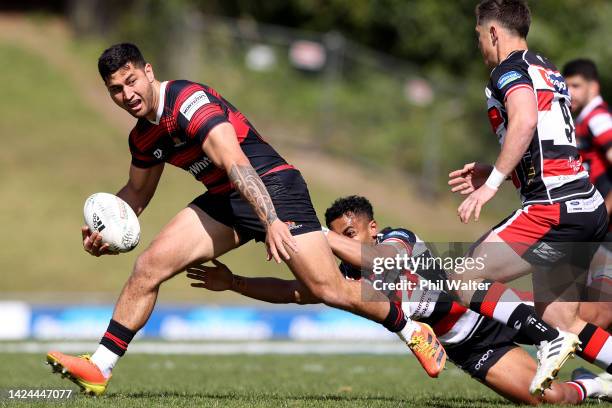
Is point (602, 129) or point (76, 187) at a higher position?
point (76, 187)

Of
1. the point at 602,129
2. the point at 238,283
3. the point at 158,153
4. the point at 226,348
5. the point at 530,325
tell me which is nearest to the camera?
the point at 530,325

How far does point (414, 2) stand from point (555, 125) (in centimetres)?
2253

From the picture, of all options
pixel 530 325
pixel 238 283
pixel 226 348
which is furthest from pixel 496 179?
pixel 226 348

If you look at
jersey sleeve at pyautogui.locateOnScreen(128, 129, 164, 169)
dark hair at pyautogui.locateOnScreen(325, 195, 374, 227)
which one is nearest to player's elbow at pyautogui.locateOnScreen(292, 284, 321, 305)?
dark hair at pyautogui.locateOnScreen(325, 195, 374, 227)

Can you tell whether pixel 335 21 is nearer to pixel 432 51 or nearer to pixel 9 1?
pixel 432 51

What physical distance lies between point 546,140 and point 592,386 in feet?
5.87

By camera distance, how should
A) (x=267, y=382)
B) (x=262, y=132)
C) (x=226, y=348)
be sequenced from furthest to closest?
(x=262, y=132)
(x=226, y=348)
(x=267, y=382)

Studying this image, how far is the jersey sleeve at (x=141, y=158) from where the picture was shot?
6.88 m

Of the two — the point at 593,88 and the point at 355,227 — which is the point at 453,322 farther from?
the point at 593,88

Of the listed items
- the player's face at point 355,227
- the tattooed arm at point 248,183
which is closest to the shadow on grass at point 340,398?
the player's face at point 355,227

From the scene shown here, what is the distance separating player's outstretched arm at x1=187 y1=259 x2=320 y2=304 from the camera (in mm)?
7027

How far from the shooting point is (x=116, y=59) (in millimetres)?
6395

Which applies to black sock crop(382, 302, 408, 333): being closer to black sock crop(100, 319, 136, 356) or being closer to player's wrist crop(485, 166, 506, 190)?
player's wrist crop(485, 166, 506, 190)

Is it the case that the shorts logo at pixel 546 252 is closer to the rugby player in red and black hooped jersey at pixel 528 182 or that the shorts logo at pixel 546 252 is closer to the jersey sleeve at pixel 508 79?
the rugby player in red and black hooped jersey at pixel 528 182
